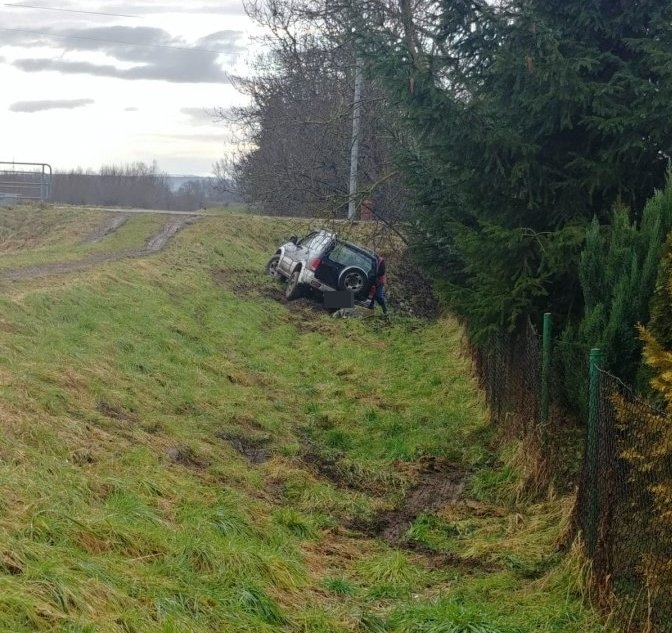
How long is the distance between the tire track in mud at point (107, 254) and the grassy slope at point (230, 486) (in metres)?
1.18

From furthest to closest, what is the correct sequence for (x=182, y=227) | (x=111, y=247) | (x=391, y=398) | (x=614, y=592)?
(x=182, y=227), (x=111, y=247), (x=391, y=398), (x=614, y=592)

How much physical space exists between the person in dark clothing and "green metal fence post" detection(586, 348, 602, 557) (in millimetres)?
16494

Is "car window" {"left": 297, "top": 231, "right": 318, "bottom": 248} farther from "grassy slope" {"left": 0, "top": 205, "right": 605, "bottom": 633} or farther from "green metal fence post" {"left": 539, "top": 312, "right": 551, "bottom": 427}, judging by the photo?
"green metal fence post" {"left": 539, "top": 312, "right": 551, "bottom": 427}

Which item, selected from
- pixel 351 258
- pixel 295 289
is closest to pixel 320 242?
pixel 351 258

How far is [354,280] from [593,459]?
16778 millimetres

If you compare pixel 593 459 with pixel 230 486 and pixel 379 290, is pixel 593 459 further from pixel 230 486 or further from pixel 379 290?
pixel 379 290

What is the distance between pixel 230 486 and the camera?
8695 mm

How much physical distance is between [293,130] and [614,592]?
106 feet

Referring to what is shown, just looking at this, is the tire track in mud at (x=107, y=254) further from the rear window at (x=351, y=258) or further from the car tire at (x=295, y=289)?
the rear window at (x=351, y=258)

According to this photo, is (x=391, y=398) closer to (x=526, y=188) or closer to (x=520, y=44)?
(x=526, y=188)

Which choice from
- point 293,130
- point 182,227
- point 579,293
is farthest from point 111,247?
point 579,293

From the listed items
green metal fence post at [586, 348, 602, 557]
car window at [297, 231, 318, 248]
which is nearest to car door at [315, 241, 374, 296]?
car window at [297, 231, 318, 248]

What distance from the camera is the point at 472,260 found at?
1112cm

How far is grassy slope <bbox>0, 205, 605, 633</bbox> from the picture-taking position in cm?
539
